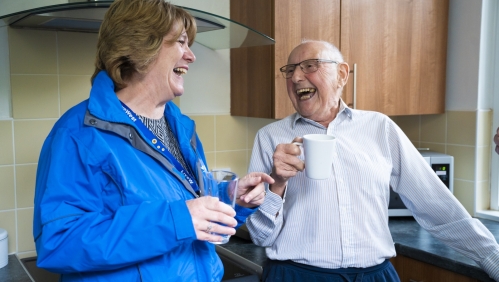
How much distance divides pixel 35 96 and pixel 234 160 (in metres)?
0.94

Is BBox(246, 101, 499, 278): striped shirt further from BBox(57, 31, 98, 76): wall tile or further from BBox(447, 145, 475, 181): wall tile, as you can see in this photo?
BBox(447, 145, 475, 181): wall tile

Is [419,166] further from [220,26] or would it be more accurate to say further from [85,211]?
[85,211]

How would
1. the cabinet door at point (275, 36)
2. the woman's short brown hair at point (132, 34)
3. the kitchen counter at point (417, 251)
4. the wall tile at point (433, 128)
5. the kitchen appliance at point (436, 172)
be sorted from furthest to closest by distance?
the wall tile at point (433, 128)
the kitchen appliance at point (436, 172)
the cabinet door at point (275, 36)
the kitchen counter at point (417, 251)
the woman's short brown hair at point (132, 34)

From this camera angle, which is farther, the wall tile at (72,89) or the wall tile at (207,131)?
the wall tile at (207,131)

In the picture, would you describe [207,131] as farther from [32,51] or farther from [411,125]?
[411,125]

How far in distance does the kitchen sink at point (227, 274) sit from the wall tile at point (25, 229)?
57 millimetres

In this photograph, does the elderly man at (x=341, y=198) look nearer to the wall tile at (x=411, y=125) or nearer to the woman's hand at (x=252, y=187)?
the woman's hand at (x=252, y=187)

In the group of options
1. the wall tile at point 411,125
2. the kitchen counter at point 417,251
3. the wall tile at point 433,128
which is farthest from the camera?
the wall tile at point 411,125

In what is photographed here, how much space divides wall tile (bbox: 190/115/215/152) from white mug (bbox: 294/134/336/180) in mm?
1066

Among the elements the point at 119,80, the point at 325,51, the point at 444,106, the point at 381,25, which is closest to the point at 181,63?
the point at 119,80

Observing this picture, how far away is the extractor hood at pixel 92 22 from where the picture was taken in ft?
4.68

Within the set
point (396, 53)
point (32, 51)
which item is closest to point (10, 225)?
point (32, 51)

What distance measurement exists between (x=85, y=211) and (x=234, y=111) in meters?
1.42

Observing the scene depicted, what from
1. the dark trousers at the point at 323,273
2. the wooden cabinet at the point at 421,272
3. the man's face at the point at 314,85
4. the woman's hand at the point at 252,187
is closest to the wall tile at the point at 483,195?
the wooden cabinet at the point at 421,272
